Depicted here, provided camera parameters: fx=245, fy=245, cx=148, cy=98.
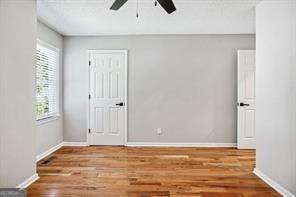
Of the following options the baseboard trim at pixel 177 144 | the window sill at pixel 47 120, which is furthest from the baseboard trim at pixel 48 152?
the baseboard trim at pixel 177 144

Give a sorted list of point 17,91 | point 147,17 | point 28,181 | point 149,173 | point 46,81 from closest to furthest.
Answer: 1. point 17,91
2. point 28,181
3. point 149,173
4. point 147,17
5. point 46,81

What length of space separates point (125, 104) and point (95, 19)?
1.93 meters

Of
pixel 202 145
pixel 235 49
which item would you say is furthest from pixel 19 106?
pixel 235 49

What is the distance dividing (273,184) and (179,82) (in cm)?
281

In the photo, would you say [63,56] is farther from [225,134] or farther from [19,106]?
[225,134]

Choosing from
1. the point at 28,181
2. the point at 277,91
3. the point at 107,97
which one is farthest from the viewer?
the point at 107,97

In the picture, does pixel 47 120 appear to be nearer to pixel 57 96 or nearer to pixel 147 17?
pixel 57 96

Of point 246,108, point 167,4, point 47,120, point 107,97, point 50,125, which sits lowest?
point 50,125

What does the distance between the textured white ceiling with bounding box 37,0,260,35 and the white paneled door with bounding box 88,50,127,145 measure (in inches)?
21.9

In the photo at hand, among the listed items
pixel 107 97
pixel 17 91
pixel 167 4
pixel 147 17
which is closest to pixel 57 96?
pixel 107 97

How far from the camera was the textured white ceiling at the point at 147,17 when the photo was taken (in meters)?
3.52

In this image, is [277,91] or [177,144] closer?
[277,91]

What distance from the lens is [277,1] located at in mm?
2980

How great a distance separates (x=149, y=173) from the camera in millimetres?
3607
